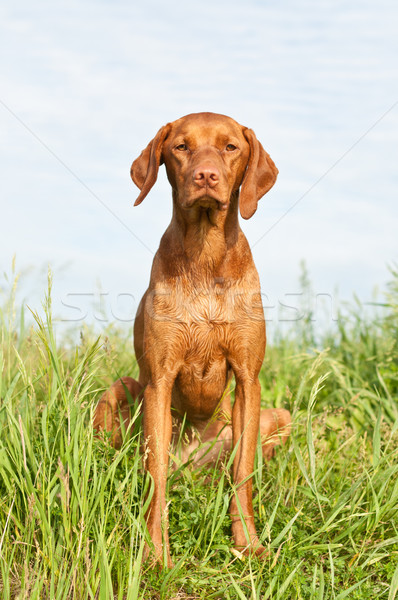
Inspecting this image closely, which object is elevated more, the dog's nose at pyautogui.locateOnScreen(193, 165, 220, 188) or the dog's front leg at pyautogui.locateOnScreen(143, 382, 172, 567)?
the dog's nose at pyautogui.locateOnScreen(193, 165, 220, 188)

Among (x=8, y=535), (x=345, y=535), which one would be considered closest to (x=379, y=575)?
(x=345, y=535)

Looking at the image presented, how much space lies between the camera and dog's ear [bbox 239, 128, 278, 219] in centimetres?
422

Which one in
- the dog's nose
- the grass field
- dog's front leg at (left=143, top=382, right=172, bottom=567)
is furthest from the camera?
the dog's nose

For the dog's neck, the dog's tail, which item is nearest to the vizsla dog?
the dog's neck

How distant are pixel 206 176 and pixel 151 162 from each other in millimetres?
601

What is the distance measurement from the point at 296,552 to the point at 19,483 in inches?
64.2

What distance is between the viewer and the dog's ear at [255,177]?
422 centimetres

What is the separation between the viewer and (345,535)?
3881 millimetres

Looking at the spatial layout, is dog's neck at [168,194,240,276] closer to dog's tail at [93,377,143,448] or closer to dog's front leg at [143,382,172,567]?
dog's front leg at [143,382,172,567]

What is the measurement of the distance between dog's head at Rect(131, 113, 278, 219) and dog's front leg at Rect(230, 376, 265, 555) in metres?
1.15

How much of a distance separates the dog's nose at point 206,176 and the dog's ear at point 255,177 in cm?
37

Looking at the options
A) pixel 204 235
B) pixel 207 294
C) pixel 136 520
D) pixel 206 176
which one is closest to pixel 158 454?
pixel 136 520

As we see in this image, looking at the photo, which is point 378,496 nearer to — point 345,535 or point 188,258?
point 345,535

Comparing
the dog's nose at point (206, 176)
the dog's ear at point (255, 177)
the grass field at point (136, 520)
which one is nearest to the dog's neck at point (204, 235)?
the dog's ear at point (255, 177)
